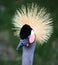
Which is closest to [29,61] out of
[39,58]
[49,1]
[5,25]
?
[39,58]

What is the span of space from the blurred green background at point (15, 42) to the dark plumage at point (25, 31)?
4.84 feet

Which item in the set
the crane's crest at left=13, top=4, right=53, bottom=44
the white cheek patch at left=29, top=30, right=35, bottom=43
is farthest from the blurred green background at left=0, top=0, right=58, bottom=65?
the white cheek patch at left=29, top=30, right=35, bottom=43

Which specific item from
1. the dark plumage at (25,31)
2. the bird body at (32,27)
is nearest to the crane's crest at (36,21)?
the bird body at (32,27)

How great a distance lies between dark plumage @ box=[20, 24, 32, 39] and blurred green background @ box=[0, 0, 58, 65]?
4.84 feet

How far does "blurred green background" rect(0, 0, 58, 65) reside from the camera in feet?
13.3

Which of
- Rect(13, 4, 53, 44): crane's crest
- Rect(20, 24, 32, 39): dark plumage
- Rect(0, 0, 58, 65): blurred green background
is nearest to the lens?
Rect(20, 24, 32, 39): dark plumage

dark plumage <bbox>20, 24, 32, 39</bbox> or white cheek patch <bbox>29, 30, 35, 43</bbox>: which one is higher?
dark plumage <bbox>20, 24, 32, 39</bbox>

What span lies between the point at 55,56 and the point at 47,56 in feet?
0.29

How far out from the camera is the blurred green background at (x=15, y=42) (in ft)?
13.3

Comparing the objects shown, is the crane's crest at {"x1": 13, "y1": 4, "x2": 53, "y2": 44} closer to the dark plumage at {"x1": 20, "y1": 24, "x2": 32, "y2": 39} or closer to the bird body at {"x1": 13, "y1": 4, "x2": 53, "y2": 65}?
the bird body at {"x1": 13, "y1": 4, "x2": 53, "y2": 65}

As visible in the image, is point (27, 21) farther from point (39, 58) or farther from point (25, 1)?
point (25, 1)

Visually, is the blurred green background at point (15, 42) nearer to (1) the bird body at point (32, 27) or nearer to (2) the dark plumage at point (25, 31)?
(1) the bird body at point (32, 27)

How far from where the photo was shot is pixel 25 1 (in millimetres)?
4902

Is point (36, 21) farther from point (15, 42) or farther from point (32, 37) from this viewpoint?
point (15, 42)
